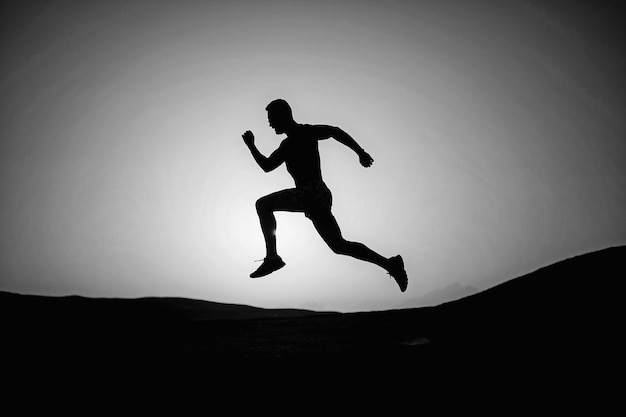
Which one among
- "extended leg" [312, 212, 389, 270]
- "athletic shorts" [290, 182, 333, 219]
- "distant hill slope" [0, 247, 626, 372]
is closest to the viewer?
"distant hill slope" [0, 247, 626, 372]

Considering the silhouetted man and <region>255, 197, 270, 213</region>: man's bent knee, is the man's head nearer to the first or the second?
the silhouetted man

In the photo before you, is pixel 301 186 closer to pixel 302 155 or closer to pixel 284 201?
pixel 284 201

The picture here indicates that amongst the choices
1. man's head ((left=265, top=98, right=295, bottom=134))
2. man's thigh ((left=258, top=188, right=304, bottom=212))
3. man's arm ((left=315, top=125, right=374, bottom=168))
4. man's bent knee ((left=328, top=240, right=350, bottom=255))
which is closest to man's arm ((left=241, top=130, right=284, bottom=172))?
man's head ((left=265, top=98, right=295, bottom=134))

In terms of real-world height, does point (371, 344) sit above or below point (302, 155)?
below

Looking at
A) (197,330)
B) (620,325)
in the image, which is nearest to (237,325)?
(197,330)

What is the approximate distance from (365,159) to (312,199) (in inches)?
34.6

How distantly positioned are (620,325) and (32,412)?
12.8ft

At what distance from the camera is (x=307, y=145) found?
4.02 metres

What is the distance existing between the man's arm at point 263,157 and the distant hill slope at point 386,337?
6.77ft

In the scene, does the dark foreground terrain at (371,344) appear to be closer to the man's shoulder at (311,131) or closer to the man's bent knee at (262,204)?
the man's bent knee at (262,204)

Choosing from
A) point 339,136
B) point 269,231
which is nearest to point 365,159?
point 339,136

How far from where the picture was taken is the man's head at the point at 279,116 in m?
4.11

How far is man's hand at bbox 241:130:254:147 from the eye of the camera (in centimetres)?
442

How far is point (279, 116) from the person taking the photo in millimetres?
4109
